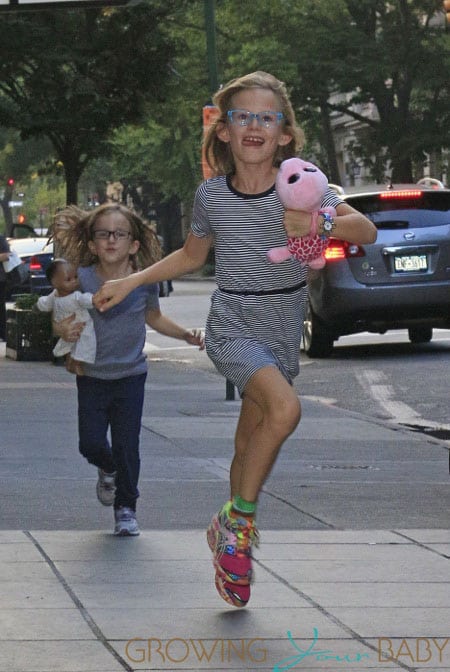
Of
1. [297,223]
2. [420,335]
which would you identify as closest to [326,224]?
[297,223]

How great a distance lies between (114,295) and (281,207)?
70 cm

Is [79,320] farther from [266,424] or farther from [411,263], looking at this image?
[411,263]

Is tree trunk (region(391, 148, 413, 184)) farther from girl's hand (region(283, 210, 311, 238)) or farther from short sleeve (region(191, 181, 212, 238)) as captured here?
girl's hand (region(283, 210, 311, 238))

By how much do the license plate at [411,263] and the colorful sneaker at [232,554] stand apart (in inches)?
486

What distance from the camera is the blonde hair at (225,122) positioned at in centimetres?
595

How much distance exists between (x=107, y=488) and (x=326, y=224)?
240 centimetres

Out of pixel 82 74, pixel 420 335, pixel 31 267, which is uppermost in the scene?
pixel 82 74

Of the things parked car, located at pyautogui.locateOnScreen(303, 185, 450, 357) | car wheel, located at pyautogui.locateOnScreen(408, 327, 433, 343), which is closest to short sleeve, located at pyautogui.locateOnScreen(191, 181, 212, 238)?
parked car, located at pyautogui.locateOnScreen(303, 185, 450, 357)

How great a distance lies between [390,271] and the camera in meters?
18.0

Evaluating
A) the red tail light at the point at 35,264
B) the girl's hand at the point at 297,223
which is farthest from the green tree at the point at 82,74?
the girl's hand at the point at 297,223

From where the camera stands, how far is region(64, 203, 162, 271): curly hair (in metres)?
7.33

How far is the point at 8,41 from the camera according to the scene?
23.5 metres

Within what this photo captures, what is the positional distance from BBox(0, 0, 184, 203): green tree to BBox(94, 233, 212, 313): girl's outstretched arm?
18181 millimetres

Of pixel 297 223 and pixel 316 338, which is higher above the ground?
pixel 297 223
